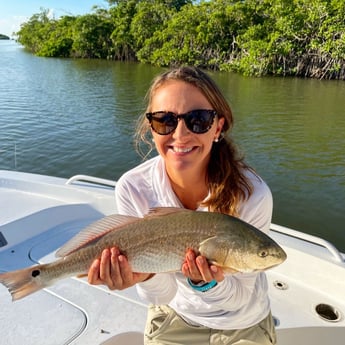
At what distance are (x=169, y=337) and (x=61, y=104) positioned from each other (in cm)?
1700

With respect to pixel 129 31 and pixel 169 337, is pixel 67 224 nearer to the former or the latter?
pixel 169 337

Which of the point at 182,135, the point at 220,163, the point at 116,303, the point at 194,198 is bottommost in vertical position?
the point at 116,303

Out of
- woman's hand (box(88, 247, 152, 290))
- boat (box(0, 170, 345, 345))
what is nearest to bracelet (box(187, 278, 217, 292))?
woman's hand (box(88, 247, 152, 290))

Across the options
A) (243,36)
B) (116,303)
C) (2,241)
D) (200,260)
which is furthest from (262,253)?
(243,36)

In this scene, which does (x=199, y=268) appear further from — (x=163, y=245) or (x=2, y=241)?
(x=2, y=241)

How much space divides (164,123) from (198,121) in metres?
0.17

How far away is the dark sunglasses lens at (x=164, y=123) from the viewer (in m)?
1.70

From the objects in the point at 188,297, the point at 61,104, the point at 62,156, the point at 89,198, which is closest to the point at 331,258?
the point at 188,297

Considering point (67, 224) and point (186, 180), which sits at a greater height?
point (186, 180)

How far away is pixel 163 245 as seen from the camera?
1494 millimetres

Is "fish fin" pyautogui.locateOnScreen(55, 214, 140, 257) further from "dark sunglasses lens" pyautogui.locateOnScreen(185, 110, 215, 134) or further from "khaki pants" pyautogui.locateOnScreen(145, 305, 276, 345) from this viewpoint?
"khaki pants" pyautogui.locateOnScreen(145, 305, 276, 345)

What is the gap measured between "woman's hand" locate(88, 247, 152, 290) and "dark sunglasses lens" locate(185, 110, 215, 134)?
667 millimetres

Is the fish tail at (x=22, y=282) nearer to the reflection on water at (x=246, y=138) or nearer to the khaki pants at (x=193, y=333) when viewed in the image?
the khaki pants at (x=193, y=333)

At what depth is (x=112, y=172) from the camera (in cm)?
977
